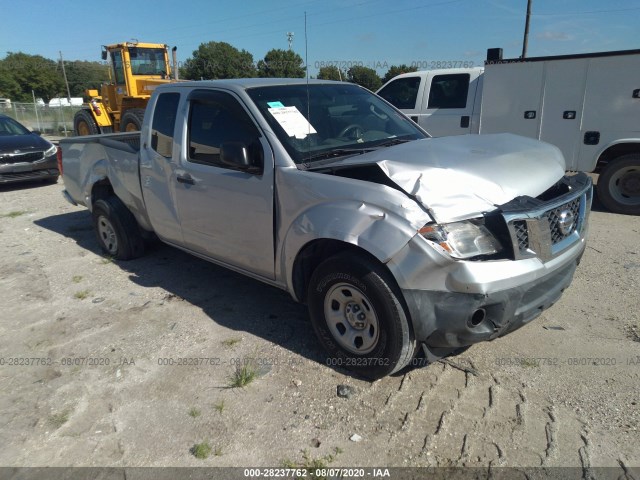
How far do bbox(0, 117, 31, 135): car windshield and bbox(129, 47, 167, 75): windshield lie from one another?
393 cm

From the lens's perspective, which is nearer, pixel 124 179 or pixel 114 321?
pixel 114 321

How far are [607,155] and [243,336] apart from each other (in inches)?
245

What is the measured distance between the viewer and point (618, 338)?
355 cm

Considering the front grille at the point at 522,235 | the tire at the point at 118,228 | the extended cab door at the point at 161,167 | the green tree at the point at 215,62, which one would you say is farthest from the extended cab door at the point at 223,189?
the green tree at the point at 215,62

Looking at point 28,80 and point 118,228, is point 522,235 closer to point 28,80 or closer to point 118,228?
point 118,228

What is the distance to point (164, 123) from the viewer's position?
441 cm

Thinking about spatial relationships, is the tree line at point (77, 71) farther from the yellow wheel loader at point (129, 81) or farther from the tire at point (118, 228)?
the tire at point (118, 228)

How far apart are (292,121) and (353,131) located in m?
0.57

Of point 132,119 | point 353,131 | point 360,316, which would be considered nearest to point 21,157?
point 132,119

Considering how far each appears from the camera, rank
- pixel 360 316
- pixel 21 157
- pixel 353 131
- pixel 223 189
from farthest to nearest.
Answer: pixel 21 157
pixel 353 131
pixel 223 189
pixel 360 316

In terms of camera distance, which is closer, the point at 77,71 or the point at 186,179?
the point at 186,179

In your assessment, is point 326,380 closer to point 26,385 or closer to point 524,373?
point 524,373

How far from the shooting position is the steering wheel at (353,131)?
382 centimetres

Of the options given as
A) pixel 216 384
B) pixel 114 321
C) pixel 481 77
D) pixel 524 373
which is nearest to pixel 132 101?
pixel 481 77
